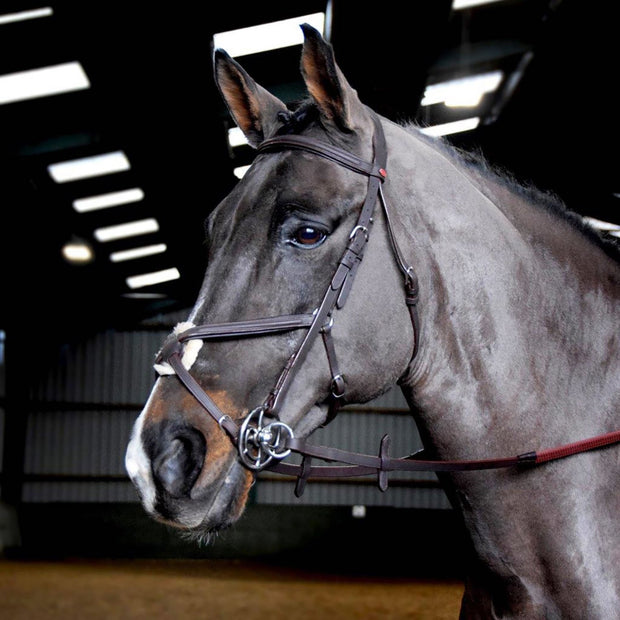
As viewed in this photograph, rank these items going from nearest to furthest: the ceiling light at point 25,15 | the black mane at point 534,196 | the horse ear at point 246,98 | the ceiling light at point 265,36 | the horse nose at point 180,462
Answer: the horse nose at point 180,462, the horse ear at point 246,98, the black mane at point 534,196, the ceiling light at point 25,15, the ceiling light at point 265,36

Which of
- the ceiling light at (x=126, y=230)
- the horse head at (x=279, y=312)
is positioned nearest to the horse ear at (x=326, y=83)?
the horse head at (x=279, y=312)

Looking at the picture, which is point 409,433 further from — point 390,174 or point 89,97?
point 390,174

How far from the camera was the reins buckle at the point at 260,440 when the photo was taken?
5.09 ft

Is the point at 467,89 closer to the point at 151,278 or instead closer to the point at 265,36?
the point at 265,36

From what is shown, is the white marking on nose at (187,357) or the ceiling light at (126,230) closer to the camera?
the white marking on nose at (187,357)

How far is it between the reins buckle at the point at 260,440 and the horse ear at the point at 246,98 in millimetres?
911

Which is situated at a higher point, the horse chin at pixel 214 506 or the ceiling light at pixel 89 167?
the ceiling light at pixel 89 167

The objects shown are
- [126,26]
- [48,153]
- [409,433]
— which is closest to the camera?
[126,26]

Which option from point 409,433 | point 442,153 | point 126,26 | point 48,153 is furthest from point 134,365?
point 442,153

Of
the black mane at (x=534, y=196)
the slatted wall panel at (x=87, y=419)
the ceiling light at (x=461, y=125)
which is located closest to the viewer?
the black mane at (x=534, y=196)

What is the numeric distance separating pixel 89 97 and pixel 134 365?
929cm

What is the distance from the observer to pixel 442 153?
2.17m

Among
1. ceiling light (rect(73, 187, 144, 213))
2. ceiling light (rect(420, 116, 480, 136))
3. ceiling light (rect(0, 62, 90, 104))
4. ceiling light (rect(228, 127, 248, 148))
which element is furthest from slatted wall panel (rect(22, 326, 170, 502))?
ceiling light (rect(420, 116, 480, 136))

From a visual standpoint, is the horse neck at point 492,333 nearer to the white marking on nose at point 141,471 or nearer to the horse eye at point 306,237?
the horse eye at point 306,237
